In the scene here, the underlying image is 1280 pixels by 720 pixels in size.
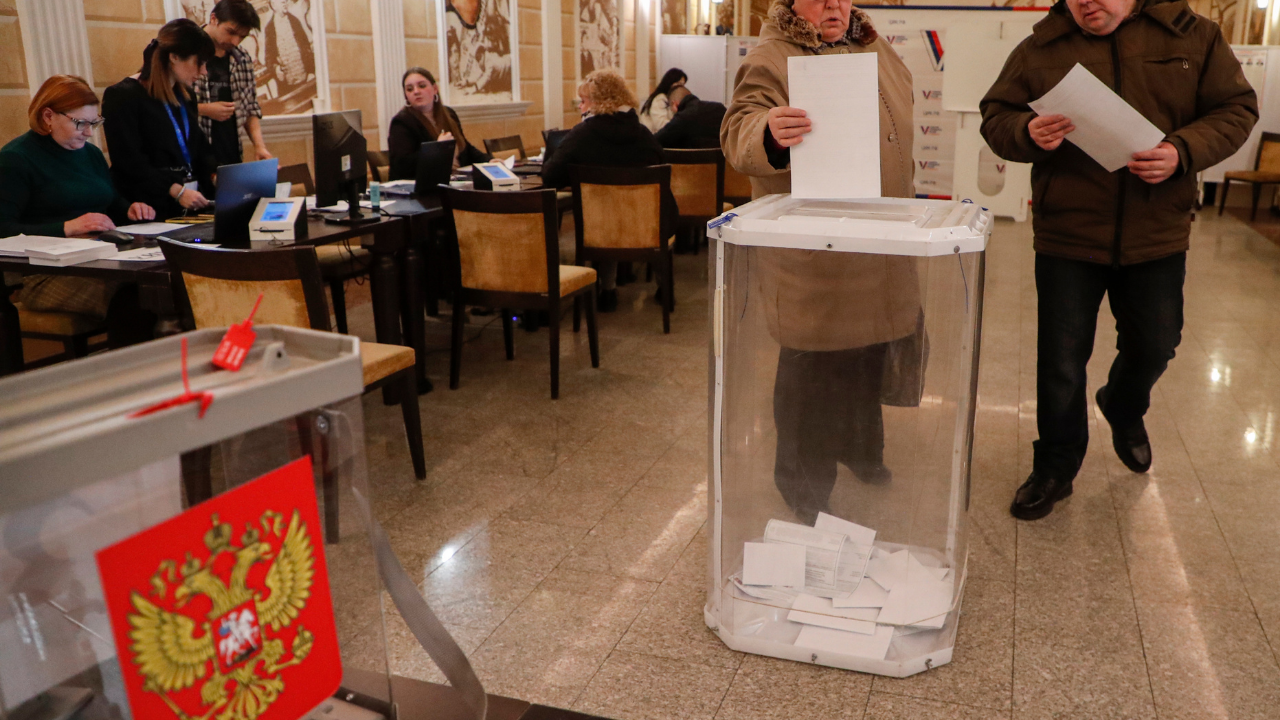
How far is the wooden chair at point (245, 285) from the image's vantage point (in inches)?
103

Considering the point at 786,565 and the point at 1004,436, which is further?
the point at 1004,436

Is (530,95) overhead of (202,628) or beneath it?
overhead

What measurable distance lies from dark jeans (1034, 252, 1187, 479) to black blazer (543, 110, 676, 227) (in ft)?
8.03

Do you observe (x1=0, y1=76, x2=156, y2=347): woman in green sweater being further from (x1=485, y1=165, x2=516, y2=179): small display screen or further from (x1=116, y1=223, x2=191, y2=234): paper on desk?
(x1=485, y1=165, x2=516, y2=179): small display screen

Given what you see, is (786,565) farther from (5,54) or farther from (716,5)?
(716,5)

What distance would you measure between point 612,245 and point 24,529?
4227 mm

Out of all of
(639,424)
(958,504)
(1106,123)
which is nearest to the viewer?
(958,504)

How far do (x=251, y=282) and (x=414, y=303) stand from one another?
4.22 feet

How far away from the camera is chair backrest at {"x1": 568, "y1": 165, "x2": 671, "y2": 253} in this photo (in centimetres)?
464

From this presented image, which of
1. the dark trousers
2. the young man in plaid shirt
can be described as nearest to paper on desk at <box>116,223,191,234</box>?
the young man in plaid shirt

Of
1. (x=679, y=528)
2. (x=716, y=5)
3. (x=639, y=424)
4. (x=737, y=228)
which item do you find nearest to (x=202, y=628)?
(x=737, y=228)

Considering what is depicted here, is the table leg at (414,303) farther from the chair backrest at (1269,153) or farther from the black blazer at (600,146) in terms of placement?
the chair backrest at (1269,153)

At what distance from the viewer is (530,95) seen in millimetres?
8516

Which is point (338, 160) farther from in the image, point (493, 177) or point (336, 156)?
point (493, 177)
